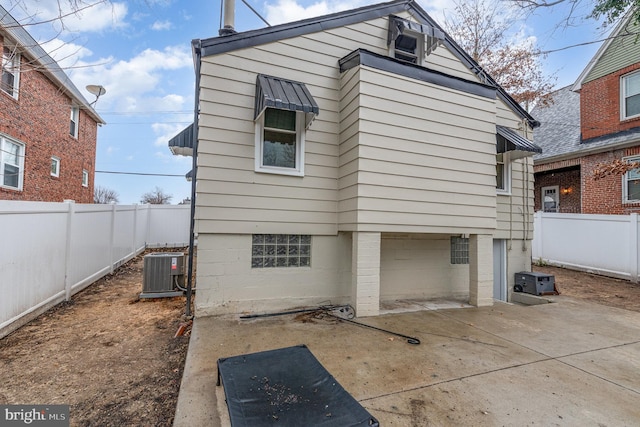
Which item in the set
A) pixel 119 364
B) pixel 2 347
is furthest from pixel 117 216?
pixel 119 364

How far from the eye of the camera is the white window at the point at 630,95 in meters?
10.8

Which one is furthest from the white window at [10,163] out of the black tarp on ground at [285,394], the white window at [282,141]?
the black tarp on ground at [285,394]

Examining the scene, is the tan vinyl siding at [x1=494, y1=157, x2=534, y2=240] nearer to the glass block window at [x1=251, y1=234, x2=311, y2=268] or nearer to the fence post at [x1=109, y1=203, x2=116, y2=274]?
the glass block window at [x1=251, y1=234, x2=311, y2=268]

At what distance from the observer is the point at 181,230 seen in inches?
520

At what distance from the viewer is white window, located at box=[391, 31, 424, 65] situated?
21.1 feet

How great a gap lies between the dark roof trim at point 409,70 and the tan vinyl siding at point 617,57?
29.6ft

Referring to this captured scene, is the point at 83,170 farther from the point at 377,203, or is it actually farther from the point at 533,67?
the point at 533,67

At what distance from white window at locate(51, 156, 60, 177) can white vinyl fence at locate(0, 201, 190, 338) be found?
20.0 ft

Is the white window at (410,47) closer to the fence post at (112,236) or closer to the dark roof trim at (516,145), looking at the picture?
the dark roof trim at (516,145)

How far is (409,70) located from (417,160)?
1583 millimetres

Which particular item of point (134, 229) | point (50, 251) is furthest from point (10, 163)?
point (50, 251)

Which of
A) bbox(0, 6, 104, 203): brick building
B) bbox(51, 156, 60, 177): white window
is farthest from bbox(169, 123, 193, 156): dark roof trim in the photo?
bbox(51, 156, 60, 177): white window

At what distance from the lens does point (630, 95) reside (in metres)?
11.0

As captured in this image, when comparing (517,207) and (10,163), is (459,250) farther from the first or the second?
(10,163)
